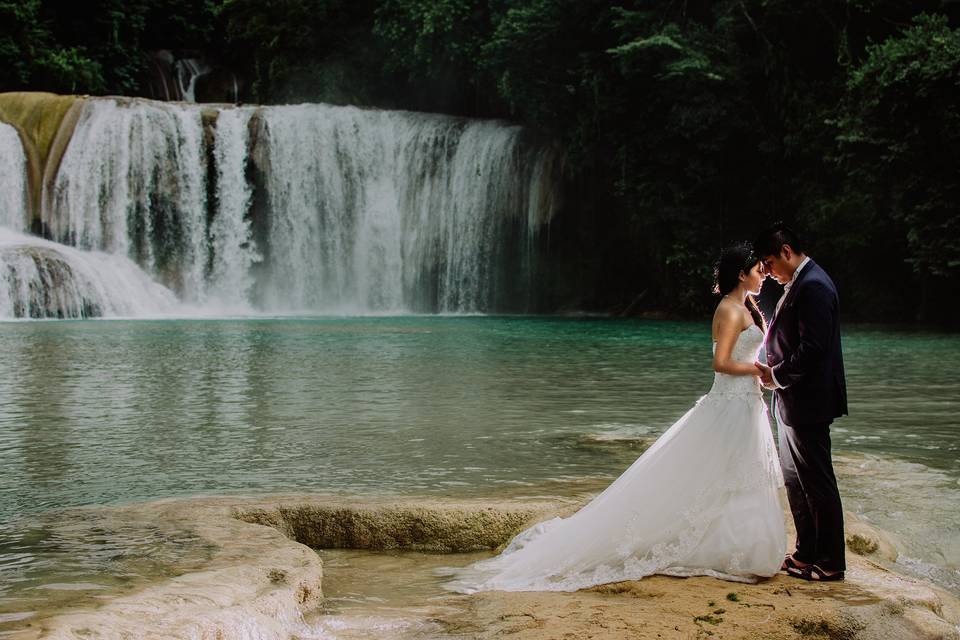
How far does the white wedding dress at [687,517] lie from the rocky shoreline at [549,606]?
0.39 feet

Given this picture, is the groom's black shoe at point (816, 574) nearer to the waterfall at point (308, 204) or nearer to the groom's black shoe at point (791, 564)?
the groom's black shoe at point (791, 564)

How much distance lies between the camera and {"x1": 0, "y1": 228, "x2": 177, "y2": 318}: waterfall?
2356cm

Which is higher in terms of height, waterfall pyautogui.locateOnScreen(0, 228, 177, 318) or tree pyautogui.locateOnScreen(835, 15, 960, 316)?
tree pyautogui.locateOnScreen(835, 15, 960, 316)

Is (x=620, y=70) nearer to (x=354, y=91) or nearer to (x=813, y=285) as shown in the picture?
(x=354, y=91)

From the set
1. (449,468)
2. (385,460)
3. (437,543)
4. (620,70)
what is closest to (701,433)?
(437,543)

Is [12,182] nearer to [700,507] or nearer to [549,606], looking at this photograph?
[700,507]

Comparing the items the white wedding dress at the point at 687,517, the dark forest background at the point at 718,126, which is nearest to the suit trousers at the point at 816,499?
the white wedding dress at the point at 687,517

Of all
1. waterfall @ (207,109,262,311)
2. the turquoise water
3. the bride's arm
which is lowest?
the turquoise water

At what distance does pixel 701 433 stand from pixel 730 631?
1.14 meters

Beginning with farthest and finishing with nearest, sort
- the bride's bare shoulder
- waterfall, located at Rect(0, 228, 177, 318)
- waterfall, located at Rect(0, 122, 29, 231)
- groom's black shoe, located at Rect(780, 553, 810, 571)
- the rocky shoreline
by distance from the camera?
1. waterfall, located at Rect(0, 122, 29, 231)
2. waterfall, located at Rect(0, 228, 177, 318)
3. the bride's bare shoulder
4. groom's black shoe, located at Rect(780, 553, 810, 571)
5. the rocky shoreline

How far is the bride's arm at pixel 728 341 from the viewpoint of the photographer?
436 centimetres

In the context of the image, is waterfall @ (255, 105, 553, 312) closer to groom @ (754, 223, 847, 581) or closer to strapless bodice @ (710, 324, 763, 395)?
strapless bodice @ (710, 324, 763, 395)

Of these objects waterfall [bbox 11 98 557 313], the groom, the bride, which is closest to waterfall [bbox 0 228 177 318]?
waterfall [bbox 11 98 557 313]

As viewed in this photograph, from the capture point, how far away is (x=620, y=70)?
994 inches
